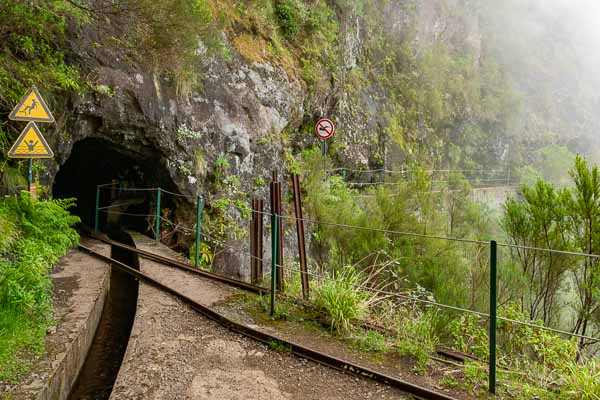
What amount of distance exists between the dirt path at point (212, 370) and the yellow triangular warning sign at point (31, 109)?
11.5ft

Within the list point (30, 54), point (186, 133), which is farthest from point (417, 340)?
point (186, 133)

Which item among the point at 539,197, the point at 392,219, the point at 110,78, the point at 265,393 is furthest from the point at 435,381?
the point at 110,78

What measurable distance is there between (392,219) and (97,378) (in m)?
7.99

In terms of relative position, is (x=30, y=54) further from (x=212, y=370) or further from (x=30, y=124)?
(x=212, y=370)

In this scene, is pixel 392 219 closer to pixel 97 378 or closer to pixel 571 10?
pixel 97 378

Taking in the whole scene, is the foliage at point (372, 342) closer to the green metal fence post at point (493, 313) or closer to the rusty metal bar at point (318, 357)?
the rusty metal bar at point (318, 357)

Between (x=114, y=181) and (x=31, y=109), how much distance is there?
8124mm

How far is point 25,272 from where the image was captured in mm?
Result: 4688

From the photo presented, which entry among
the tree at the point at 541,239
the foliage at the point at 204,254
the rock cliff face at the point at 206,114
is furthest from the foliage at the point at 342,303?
the rock cliff face at the point at 206,114

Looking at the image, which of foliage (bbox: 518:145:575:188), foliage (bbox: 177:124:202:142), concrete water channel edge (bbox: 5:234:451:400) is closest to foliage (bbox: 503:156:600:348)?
concrete water channel edge (bbox: 5:234:451:400)

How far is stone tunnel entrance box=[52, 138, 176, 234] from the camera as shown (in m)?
11.0

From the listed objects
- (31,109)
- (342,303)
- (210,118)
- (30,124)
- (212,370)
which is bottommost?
(212,370)

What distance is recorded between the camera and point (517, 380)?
408cm

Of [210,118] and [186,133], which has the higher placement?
[210,118]
